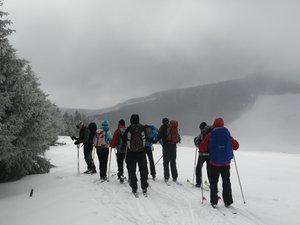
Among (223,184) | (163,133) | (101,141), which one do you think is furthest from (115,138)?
(223,184)

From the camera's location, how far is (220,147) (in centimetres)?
995

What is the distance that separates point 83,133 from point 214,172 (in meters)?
7.10

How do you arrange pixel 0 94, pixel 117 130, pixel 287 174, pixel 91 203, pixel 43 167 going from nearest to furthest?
pixel 91 203, pixel 0 94, pixel 117 130, pixel 43 167, pixel 287 174

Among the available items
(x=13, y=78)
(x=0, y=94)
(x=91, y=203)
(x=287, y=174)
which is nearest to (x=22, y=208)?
(x=91, y=203)

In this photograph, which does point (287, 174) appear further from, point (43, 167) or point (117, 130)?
point (43, 167)

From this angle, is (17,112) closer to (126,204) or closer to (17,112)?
(17,112)

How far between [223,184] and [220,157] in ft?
2.78

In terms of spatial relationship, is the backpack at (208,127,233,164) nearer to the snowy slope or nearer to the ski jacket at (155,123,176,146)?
the snowy slope

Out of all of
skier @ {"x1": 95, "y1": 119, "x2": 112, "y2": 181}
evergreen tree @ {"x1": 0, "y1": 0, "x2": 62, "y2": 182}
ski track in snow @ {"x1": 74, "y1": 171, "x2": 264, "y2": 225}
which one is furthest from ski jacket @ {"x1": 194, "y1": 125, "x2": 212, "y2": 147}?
evergreen tree @ {"x1": 0, "y1": 0, "x2": 62, "y2": 182}

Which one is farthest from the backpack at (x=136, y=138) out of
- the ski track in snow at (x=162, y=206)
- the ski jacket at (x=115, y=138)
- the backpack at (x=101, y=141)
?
the backpack at (x=101, y=141)

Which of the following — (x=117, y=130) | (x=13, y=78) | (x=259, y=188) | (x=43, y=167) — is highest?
(x=13, y=78)

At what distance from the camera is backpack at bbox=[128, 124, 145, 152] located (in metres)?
11.0

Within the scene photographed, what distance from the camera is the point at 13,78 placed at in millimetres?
12500

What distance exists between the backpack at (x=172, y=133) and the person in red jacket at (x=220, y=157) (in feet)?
11.2
